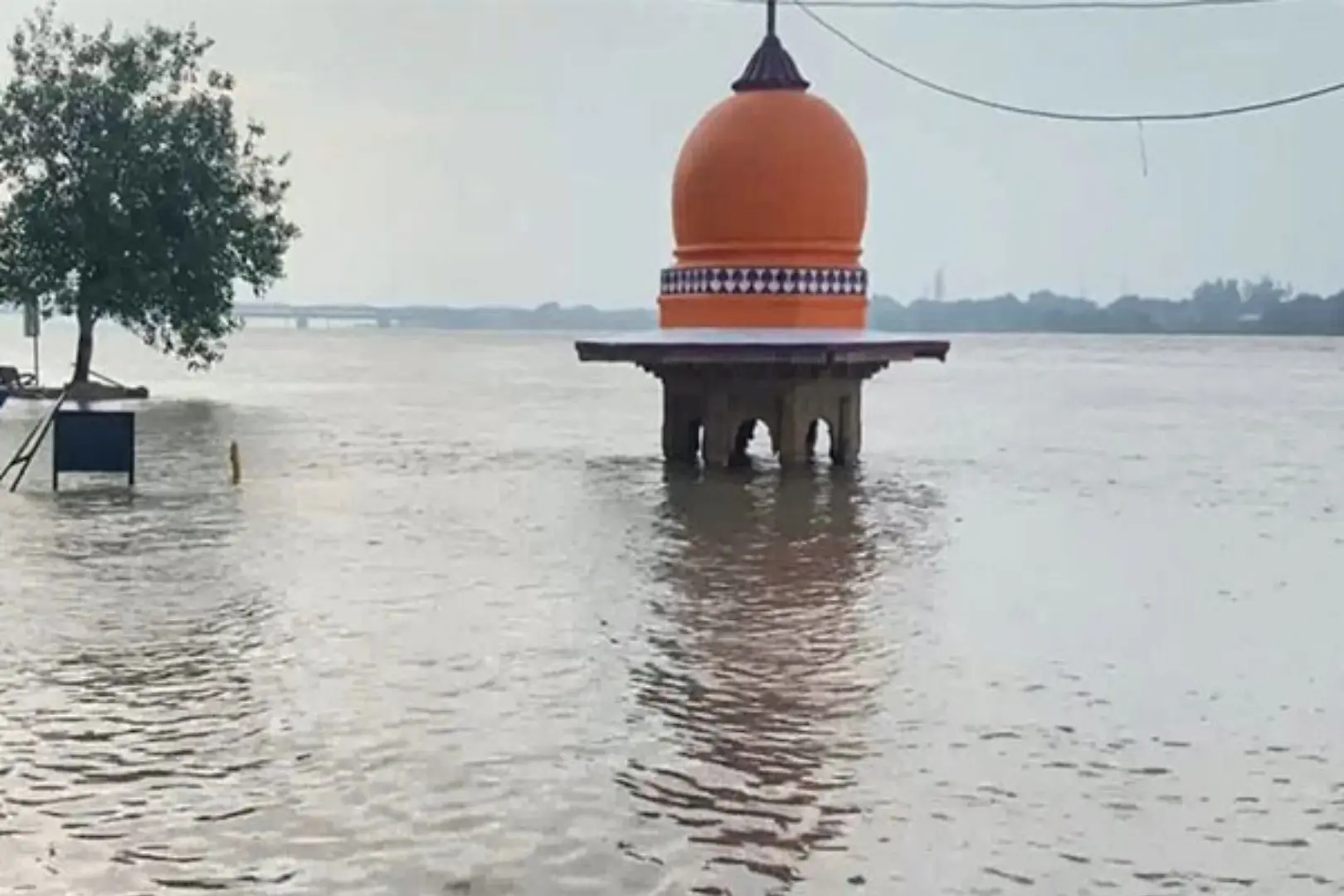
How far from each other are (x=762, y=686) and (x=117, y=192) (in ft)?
113

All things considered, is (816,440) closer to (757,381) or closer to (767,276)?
(757,381)

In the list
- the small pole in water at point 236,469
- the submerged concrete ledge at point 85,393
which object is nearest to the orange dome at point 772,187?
the small pole in water at point 236,469

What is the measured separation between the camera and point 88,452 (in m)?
18.7

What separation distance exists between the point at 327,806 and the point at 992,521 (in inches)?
449

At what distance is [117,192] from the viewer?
40.3m

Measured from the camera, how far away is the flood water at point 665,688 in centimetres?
644

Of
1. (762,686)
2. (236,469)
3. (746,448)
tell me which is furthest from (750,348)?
(762,686)

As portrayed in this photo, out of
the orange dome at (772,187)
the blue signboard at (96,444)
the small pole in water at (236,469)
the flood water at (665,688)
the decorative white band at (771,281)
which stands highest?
the orange dome at (772,187)

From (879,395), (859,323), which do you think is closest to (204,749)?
(859,323)

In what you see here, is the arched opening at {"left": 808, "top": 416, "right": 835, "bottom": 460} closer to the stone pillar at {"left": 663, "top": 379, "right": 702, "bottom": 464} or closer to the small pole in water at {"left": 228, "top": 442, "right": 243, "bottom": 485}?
the stone pillar at {"left": 663, "top": 379, "right": 702, "bottom": 464}

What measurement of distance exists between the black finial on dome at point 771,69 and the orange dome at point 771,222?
164mm

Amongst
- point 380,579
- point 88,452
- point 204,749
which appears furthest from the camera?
point 88,452

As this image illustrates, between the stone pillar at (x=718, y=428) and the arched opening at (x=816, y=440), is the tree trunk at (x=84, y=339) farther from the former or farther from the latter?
the stone pillar at (x=718, y=428)

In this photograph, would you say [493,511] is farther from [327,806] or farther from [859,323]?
[327,806]
